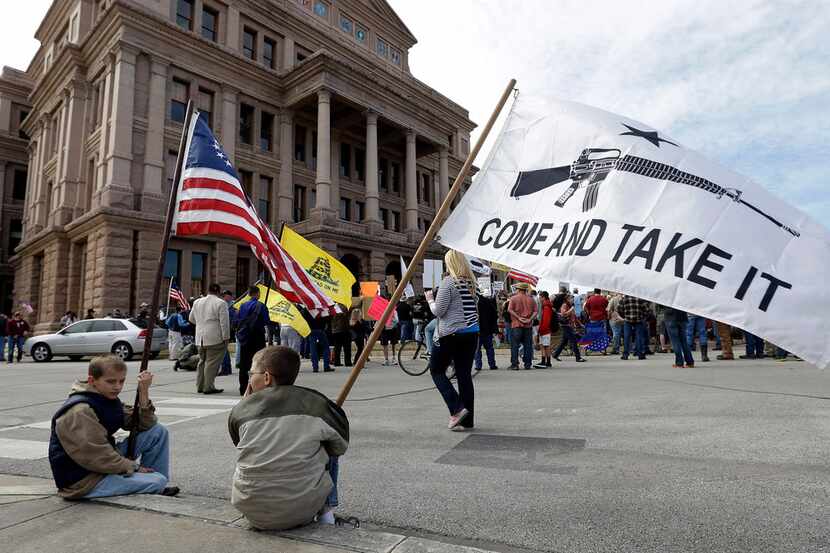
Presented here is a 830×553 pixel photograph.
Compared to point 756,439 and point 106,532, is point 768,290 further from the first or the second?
point 106,532

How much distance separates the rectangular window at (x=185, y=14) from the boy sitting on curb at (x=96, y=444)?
3188cm

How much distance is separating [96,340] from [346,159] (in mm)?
24041

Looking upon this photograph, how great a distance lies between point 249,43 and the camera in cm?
3316

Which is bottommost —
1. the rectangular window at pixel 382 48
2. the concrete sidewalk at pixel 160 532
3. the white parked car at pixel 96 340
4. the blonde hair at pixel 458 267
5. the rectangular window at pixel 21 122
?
the concrete sidewalk at pixel 160 532

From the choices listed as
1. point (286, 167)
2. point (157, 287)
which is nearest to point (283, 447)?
point (157, 287)

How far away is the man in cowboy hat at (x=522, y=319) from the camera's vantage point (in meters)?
11.2

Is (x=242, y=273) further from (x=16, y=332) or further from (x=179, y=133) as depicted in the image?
(x=16, y=332)

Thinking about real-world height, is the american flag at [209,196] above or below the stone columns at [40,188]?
below

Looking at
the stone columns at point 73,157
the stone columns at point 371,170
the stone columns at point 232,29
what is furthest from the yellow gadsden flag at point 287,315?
the stone columns at point 232,29

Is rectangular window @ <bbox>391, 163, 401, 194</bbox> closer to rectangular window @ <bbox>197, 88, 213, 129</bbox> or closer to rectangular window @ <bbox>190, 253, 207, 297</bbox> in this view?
rectangular window @ <bbox>197, 88, 213, 129</bbox>

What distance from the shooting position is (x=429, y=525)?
2.86m

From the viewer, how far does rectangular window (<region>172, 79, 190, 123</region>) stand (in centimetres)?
2853

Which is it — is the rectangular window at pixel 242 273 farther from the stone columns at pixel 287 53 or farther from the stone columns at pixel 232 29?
the stone columns at pixel 287 53

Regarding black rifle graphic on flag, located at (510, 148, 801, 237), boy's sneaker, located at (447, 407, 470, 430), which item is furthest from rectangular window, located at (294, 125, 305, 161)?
black rifle graphic on flag, located at (510, 148, 801, 237)
